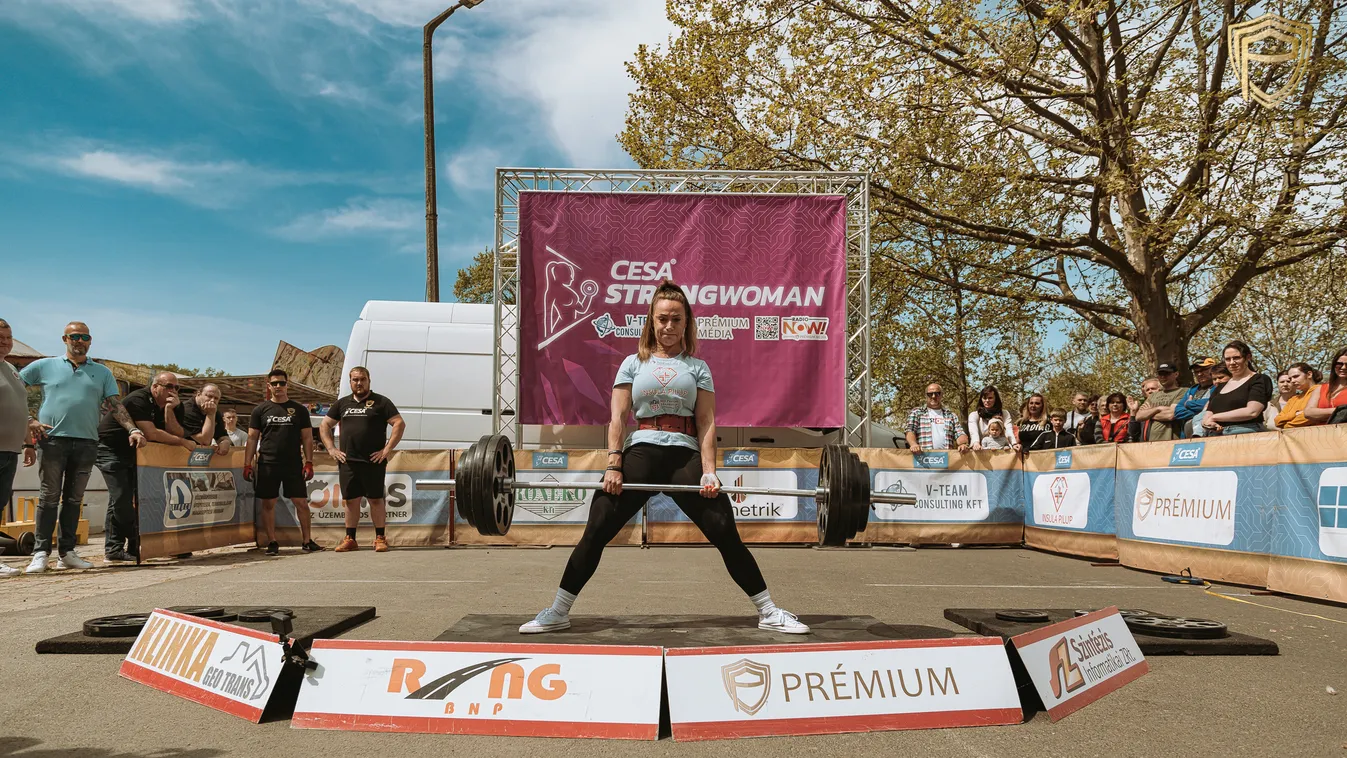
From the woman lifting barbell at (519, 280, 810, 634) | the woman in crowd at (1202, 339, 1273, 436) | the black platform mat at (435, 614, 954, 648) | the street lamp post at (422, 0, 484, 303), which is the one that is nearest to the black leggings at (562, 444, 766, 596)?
the woman lifting barbell at (519, 280, 810, 634)

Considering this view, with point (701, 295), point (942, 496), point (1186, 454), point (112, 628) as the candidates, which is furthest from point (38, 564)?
point (1186, 454)

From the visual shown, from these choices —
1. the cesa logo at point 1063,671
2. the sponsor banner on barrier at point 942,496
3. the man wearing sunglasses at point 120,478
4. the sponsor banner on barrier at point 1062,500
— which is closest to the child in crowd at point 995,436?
the sponsor banner on barrier at point 942,496

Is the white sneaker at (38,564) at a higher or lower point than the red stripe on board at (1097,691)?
lower

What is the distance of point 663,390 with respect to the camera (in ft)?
14.4

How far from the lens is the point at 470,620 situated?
4566 millimetres

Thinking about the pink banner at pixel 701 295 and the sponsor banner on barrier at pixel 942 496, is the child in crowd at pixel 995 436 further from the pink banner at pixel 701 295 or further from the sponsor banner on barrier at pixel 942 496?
the pink banner at pixel 701 295

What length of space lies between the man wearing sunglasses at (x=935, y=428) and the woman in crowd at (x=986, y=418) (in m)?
0.42

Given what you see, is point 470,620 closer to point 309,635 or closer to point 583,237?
point 309,635

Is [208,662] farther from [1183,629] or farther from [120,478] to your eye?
[120,478]

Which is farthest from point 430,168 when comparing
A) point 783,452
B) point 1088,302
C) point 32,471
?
point 1088,302

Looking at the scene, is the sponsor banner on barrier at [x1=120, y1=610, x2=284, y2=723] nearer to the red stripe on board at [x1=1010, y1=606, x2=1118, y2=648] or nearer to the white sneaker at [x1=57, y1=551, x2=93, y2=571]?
the red stripe on board at [x1=1010, y1=606, x2=1118, y2=648]

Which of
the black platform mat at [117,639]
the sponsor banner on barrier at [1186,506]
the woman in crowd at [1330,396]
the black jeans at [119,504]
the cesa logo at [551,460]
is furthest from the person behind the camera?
the cesa logo at [551,460]

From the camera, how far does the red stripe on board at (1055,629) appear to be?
3330 mm

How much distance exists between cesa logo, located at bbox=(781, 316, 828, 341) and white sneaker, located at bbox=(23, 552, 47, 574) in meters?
8.46
